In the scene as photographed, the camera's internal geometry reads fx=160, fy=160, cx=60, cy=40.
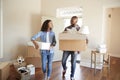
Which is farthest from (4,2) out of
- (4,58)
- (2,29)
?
(4,58)

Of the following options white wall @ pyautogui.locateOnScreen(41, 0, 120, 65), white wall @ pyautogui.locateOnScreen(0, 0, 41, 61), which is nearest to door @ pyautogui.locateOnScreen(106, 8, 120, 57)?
white wall @ pyautogui.locateOnScreen(41, 0, 120, 65)

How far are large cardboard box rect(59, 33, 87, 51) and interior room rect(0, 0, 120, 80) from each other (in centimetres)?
93

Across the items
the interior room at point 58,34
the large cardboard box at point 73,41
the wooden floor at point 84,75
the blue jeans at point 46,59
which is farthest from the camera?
the interior room at point 58,34

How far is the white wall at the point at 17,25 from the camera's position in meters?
4.80

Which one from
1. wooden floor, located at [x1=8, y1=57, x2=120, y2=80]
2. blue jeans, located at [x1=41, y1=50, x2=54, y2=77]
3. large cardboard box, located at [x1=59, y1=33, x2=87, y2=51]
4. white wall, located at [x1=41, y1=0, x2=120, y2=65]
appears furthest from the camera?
white wall, located at [x1=41, y1=0, x2=120, y2=65]

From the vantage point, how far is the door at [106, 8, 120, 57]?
6.47 meters

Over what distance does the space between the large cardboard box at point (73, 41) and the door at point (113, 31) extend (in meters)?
3.66

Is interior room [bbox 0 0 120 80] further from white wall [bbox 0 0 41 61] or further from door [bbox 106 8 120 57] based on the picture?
door [bbox 106 8 120 57]

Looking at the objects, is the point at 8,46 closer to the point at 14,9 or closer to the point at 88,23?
the point at 14,9

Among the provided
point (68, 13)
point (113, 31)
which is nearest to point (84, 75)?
point (68, 13)

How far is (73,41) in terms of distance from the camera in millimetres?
3113

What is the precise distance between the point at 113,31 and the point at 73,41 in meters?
4.02

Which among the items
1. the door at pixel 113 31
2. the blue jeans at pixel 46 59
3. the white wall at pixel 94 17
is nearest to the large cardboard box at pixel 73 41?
the blue jeans at pixel 46 59

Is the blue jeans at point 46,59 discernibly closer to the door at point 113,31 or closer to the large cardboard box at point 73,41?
the large cardboard box at point 73,41
